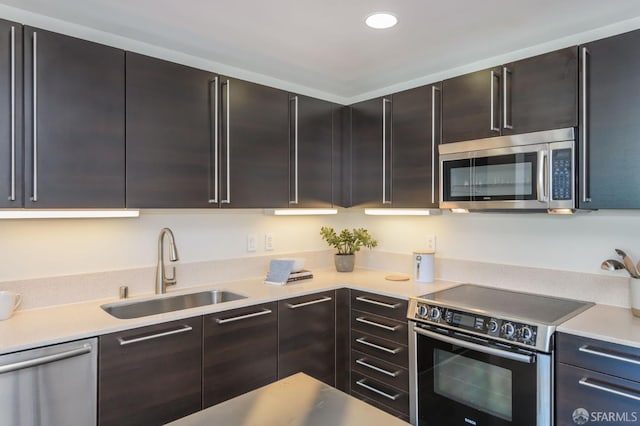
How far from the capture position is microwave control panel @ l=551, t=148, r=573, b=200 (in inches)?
76.3

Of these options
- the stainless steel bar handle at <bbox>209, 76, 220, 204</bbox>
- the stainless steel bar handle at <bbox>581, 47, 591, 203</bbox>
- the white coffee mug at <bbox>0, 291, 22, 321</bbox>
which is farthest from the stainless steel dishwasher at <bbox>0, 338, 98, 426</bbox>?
the stainless steel bar handle at <bbox>581, 47, 591, 203</bbox>

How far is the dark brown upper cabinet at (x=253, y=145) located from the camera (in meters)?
2.35

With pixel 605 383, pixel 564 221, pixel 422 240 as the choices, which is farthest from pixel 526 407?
pixel 422 240

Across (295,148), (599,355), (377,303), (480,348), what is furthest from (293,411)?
(295,148)

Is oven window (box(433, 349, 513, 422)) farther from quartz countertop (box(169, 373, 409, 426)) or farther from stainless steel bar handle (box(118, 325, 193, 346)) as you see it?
stainless steel bar handle (box(118, 325, 193, 346))

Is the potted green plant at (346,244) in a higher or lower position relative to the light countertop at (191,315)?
higher

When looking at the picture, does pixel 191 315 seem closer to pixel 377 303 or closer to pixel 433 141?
pixel 377 303

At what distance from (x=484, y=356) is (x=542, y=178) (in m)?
0.93

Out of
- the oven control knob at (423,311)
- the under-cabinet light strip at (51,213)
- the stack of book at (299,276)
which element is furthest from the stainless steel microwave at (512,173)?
the under-cabinet light strip at (51,213)

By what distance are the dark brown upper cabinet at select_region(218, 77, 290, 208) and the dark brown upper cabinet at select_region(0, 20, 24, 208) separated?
94 cm

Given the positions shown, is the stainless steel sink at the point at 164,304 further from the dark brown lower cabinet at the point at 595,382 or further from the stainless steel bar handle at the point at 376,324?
the dark brown lower cabinet at the point at 595,382

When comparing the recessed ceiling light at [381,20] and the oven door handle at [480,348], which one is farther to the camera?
the recessed ceiling light at [381,20]

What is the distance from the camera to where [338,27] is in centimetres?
209

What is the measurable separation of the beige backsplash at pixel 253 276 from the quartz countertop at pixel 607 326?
0.17 meters
